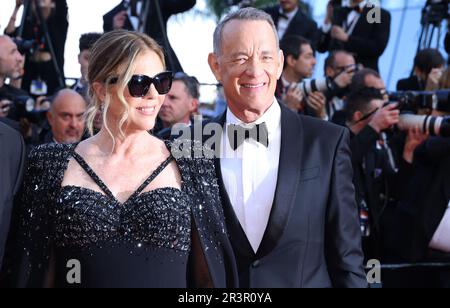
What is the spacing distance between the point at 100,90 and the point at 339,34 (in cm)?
404

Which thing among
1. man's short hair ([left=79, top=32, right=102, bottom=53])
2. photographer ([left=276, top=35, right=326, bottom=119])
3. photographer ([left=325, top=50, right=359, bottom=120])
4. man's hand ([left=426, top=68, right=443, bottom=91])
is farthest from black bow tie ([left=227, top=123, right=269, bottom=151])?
man's hand ([left=426, top=68, right=443, bottom=91])

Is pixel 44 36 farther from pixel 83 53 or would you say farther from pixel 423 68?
pixel 423 68

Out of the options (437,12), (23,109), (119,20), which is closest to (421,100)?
(437,12)

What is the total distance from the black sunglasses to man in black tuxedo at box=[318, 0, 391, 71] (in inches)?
157

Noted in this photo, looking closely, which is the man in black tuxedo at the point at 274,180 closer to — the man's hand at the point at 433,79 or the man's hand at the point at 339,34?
the man's hand at the point at 433,79

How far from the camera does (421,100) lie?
16.8 feet

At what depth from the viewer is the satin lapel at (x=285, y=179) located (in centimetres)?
294

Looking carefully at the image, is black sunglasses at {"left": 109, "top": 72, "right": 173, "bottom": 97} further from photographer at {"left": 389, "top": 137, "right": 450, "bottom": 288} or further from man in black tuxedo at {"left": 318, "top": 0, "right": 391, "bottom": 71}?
man in black tuxedo at {"left": 318, "top": 0, "right": 391, "bottom": 71}

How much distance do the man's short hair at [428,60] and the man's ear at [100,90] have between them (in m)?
4.00

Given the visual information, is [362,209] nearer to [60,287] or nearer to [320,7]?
[60,287]

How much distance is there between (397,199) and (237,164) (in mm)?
2687

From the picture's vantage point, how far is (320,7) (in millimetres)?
16562

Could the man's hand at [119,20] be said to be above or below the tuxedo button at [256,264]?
above

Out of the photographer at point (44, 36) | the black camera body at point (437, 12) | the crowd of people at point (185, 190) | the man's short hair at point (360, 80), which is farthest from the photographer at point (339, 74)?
the crowd of people at point (185, 190)
